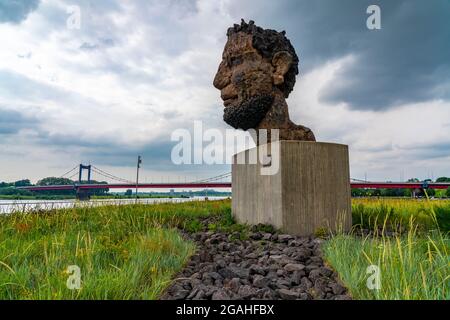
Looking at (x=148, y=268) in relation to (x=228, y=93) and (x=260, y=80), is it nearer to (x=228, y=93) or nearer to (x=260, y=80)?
(x=260, y=80)

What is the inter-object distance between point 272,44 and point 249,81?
3.16ft

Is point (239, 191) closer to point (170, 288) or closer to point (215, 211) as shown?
point (215, 211)

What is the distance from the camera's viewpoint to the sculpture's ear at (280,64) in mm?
6344

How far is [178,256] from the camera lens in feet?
11.9

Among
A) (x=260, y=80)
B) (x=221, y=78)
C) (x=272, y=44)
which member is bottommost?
(x=260, y=80)

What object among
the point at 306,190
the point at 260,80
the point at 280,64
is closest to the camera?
the point at 306,190

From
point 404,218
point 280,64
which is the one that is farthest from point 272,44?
point 404,218

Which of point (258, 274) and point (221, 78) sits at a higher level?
point (221, 78)

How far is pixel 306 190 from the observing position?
549 cm

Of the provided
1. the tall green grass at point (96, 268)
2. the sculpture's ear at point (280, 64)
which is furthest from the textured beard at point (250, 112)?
the tall green grass at point (96, 268)

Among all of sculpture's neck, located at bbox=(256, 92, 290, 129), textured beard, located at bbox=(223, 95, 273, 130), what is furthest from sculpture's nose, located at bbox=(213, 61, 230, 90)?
sculpture's neck, located at bbox=(256, 92, 290, 129)

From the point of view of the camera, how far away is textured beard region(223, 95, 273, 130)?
620 centimetres
